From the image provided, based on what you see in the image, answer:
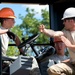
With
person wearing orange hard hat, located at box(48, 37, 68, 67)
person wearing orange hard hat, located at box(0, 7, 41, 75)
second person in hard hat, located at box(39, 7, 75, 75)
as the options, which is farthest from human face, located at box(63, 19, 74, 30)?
person wearing orange hard hat, located at box(48, 37, 68, 67)

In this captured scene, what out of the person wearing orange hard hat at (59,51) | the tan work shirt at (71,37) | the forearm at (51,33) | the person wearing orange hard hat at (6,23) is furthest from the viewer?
the person wearing orange hard hat at (59,51)

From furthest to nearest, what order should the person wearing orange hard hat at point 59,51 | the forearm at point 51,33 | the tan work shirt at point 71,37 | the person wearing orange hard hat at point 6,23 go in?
the person wearing orange hard hat at point 59,51
the person wearing orange hard hat at point 6,23
the tan work shirt at point 71,37
the forearm at point 51,33

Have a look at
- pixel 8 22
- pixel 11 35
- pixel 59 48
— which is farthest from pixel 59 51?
pixel 8 22

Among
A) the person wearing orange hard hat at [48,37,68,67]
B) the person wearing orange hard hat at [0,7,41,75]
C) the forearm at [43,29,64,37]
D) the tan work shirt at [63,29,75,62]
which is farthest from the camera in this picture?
the person wearing orange hard hat at [48,37,68,67]

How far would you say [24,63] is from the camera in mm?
3434

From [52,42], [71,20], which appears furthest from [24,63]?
[52,42]

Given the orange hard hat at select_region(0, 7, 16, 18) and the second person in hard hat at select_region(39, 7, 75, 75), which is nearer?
the second person in hard hat at select_region(39, 7, 75, 75)

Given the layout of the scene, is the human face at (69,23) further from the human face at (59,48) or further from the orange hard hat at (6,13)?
the human face at (59,48)

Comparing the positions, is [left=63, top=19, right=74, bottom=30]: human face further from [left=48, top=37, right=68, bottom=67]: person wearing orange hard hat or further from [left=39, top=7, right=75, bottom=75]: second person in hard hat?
[left=48, top=37, right=68, bottom=67]: person wearing orange hard hat

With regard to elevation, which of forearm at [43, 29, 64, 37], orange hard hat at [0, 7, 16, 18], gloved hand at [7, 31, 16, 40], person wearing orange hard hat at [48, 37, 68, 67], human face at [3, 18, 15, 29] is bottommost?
person wearing orange hard hat at [48, 37, 68, 67]

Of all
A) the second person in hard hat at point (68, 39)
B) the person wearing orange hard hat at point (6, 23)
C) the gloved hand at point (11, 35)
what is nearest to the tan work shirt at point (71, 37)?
the second person in hard hat at point (68, 39)

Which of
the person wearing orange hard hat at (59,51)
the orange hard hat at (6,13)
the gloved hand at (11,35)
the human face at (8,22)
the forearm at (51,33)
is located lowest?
the person wearing orange hard hat at (59,51)

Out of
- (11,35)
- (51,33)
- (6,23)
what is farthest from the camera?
(11,35)

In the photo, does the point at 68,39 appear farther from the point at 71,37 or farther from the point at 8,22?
the point at 8,22
